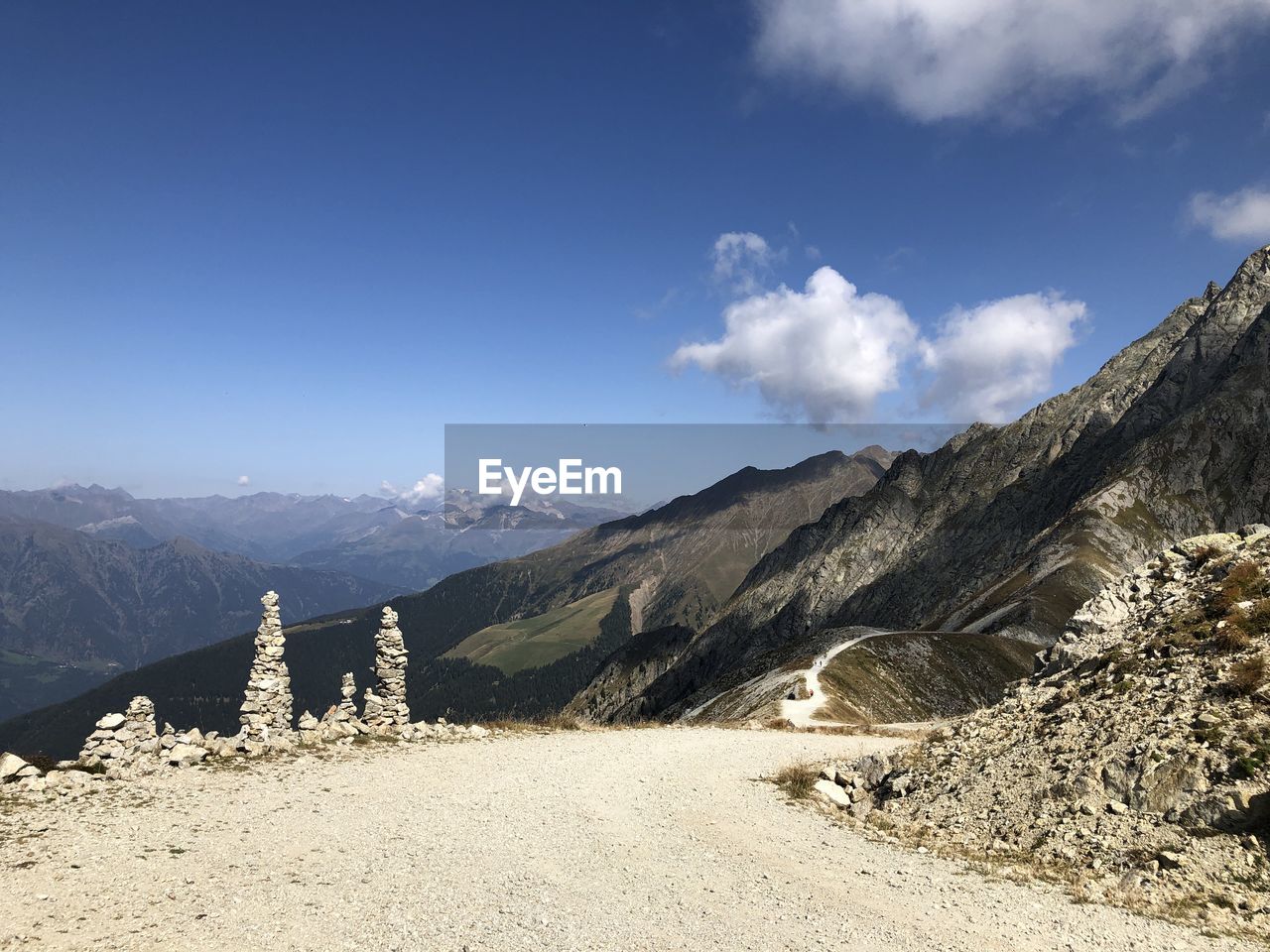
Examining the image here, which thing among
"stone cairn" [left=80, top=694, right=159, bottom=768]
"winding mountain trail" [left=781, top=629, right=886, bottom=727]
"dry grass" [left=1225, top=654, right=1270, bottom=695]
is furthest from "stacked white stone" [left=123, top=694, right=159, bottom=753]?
"winding mountain trail" [left=781, top=629, right=886, bottom=727]

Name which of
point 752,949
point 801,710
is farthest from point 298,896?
point 801,710

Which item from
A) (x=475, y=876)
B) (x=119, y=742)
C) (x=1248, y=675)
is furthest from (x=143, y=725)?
(x=1248, y=675)

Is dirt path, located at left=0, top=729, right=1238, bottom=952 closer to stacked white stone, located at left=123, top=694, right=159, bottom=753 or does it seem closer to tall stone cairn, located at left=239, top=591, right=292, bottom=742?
stacked white stone, located at left=123, top=694, right=159, bottom=753

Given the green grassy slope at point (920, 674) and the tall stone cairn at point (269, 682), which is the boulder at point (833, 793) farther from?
the green grassy slope at point (920, 674)

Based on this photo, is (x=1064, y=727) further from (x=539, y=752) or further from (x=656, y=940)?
(x=539, y=752)

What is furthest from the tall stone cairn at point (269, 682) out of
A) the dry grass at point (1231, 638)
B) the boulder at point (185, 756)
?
the dry grass at point (1231, 638)

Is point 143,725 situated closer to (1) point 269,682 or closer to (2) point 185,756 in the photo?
(2) point 185,756
